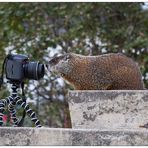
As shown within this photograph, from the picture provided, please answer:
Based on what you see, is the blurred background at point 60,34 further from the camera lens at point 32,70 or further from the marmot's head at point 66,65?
the camera lens at point 32,70

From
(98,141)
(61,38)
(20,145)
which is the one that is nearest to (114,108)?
(98,141)

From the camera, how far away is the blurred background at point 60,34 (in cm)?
707

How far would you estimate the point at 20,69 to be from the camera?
3.72m

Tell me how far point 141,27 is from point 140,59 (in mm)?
410

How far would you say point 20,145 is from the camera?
11.1 feet

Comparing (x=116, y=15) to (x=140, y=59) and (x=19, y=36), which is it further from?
(x=19, y=36)

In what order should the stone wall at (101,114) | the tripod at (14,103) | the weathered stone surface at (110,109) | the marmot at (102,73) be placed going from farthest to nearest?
the marmot at (102,73) → the tripod at (14,103) → the weathered stone surface at (110,109) → the stone wall at (101,114)

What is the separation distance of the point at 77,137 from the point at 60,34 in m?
4.09

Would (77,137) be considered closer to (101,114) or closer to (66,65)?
(101,114)

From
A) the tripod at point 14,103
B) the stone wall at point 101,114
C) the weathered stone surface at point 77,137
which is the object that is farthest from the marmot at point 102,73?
the weathered stone surface at point 77,137

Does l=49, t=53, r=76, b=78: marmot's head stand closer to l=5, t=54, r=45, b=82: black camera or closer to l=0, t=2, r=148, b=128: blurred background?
l=5, t=54, r=45, b=82: black camera

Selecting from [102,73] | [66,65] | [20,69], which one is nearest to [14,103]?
[20,69]

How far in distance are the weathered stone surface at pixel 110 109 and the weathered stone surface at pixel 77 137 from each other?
349 millimetres

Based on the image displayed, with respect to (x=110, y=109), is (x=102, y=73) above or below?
above
